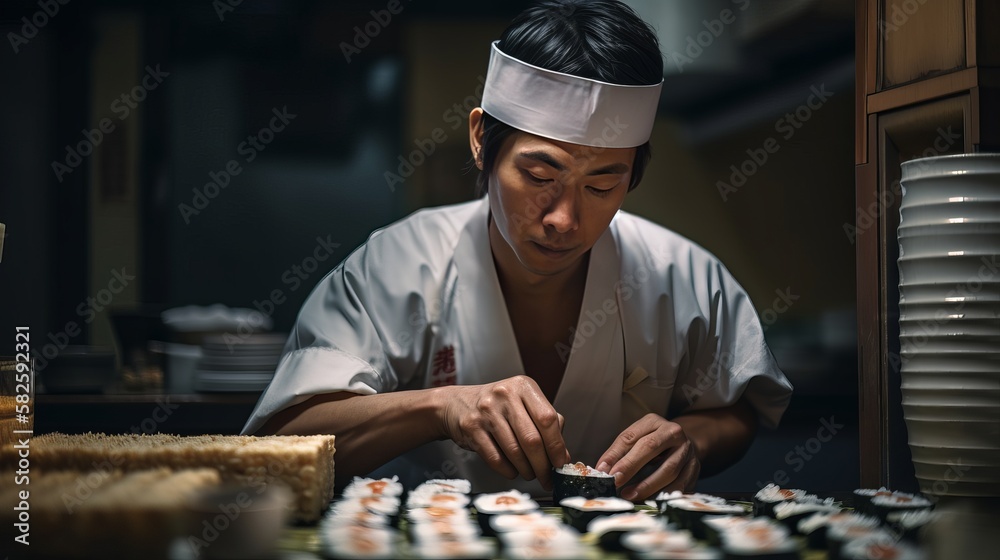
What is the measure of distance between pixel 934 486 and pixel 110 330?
128 inches

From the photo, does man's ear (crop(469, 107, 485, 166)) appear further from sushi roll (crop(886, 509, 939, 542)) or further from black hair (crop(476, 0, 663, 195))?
sushi roll (crop(886, 509, 939, 542))

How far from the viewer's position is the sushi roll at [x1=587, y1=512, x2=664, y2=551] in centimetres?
121

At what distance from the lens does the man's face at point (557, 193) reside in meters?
1.79

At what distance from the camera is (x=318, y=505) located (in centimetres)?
138

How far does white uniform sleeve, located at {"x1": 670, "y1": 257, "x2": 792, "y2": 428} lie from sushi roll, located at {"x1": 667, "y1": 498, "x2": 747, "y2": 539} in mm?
644

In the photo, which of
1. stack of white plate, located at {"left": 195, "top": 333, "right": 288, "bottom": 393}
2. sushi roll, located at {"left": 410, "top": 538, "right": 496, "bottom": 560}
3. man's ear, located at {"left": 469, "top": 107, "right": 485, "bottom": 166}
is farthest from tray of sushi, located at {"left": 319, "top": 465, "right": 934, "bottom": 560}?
stack of white plate, located at {"left": 195, "top": 333, "right": 288, "bottom": 393}

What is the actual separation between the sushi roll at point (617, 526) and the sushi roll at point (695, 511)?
36 mm

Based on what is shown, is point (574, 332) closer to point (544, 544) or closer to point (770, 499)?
point (770, 499)

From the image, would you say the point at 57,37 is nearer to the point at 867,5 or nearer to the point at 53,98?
the point at 53,98

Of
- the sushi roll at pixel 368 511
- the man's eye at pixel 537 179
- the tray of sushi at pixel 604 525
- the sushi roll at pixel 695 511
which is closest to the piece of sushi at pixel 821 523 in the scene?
the tray of sushi at pixel 604 525

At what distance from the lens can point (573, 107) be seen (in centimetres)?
179

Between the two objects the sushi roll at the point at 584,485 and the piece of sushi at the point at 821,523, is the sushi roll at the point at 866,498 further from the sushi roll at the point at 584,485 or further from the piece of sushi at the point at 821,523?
the sushi roll at the point at 584,485

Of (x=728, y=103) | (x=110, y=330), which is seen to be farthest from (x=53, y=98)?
(x=728, y=103)

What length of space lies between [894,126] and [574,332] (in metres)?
0.86
